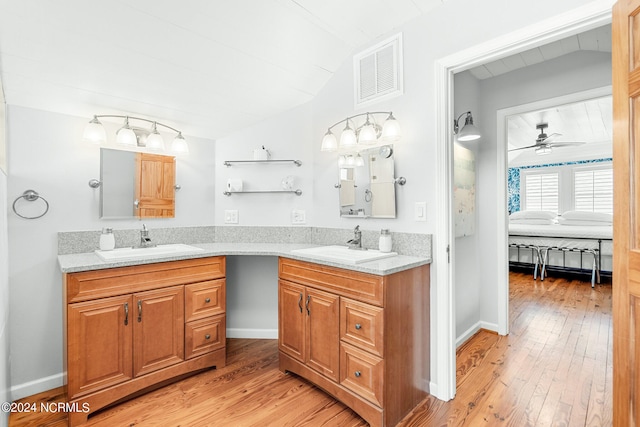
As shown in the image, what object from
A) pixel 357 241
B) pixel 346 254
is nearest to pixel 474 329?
pixel 357 241

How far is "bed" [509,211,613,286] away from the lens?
14.5 feet

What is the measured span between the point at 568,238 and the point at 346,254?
14.7 feet

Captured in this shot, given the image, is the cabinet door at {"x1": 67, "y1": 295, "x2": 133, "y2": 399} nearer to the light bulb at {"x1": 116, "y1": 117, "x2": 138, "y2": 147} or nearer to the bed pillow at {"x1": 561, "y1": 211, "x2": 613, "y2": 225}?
the light bulb at {"x1": 116, "y1": 117, "x2": 138, "y2": 147}

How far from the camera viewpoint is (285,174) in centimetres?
276

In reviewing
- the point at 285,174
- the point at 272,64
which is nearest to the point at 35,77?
the point at 272,64

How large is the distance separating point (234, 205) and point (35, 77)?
152 centimetres

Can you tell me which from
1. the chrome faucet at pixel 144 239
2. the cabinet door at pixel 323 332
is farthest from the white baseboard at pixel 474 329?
the chrome faucet at pixel 144 239

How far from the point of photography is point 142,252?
2111 millimetres

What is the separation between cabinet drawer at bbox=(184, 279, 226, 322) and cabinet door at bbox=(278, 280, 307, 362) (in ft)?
1.50

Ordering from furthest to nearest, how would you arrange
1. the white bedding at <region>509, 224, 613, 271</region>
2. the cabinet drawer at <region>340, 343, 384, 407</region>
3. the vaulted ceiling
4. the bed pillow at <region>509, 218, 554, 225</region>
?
the bed pillow at <region>509, 218, 554, 225</region> < the white bedding at <region>509, 224, 613, 271</region> < the cabinet drawer at <region>340, 343, 384, 407</region> < the vaulted ceiling

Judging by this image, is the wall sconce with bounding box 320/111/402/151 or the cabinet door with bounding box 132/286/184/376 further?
the wall sconce with bounding box 320/111/402/151

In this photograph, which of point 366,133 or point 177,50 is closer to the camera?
point 177,50

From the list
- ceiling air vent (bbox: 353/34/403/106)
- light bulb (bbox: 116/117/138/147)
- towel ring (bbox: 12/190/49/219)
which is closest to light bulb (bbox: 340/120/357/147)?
ceiling air vent (bbox: 353/34/403/106)

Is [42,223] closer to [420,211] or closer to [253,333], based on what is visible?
[253,333]
